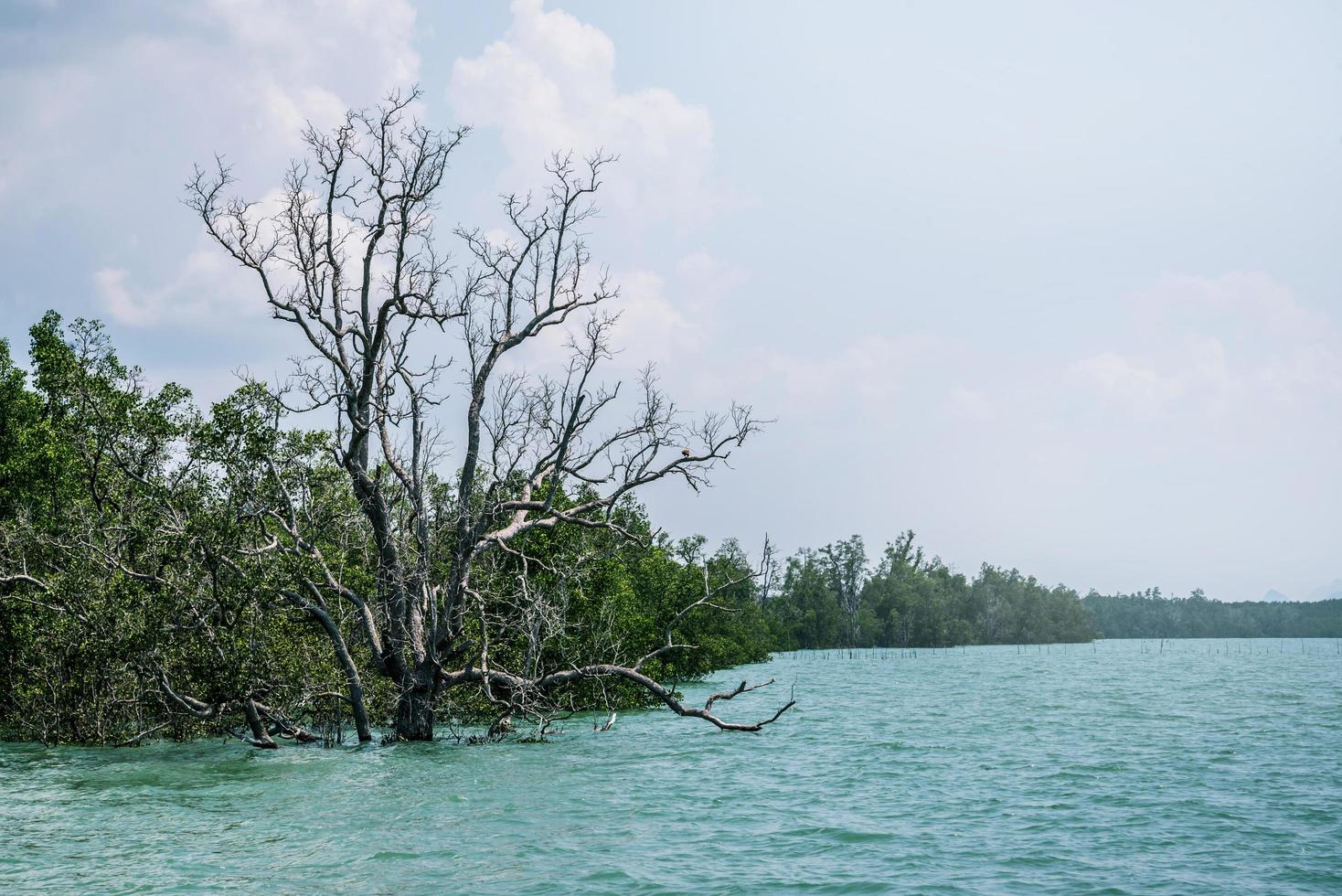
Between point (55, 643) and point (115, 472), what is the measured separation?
207 inches

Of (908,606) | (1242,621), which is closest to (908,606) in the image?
(908,606)

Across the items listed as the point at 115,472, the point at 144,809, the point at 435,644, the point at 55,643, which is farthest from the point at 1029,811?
the point at 115,472

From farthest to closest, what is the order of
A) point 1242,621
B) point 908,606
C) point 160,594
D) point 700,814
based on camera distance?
point 1242,621 < point 908,606 < point 160,594 < point 700,814

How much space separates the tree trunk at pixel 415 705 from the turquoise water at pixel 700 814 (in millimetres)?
837

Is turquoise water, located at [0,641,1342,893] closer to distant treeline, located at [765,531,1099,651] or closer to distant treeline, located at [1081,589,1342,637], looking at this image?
distant treeline, located at [765,531,1099,651]

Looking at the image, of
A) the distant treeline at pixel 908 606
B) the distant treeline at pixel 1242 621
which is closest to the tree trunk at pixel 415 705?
the distant treeline at pixel 908 606

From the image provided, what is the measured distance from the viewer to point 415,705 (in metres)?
23.5

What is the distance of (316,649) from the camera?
80.9ft

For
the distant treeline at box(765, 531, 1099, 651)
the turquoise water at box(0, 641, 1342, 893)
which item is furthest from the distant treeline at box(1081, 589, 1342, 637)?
the turquoise water at box(0, 641, 1342, 893)

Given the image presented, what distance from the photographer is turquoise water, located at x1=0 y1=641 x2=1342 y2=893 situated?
1245 centimetres

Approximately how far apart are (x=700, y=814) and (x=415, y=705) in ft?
31.7

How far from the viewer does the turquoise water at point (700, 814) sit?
12.5 meters

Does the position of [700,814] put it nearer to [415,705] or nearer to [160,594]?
[415,705]

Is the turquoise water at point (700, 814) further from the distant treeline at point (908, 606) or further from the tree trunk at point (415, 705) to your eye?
the distant treeline at point (908, 606)
